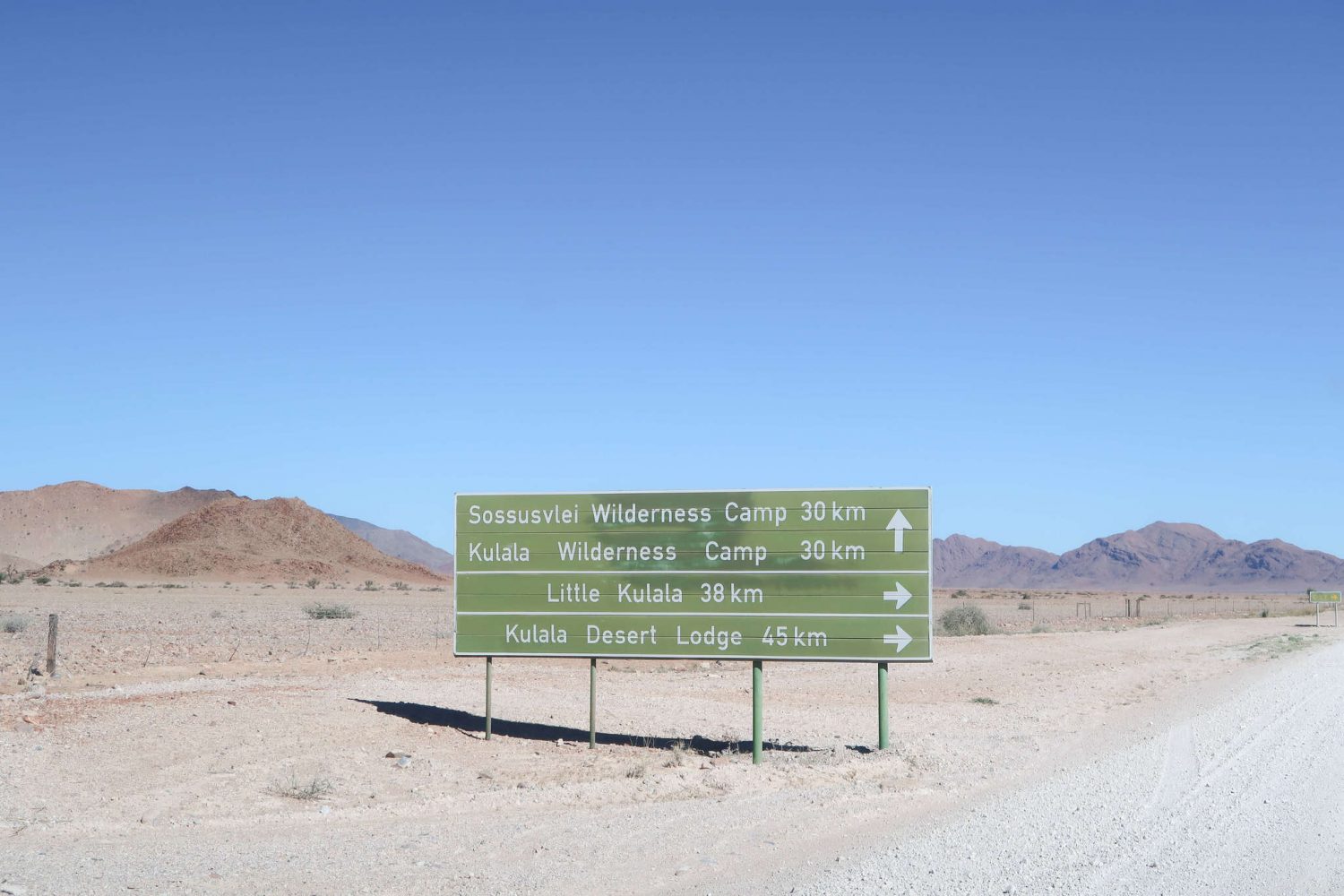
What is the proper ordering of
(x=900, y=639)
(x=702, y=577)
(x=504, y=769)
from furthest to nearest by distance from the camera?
(x=702, y=577) < (x=900, y=639) < (x=504, y=769)

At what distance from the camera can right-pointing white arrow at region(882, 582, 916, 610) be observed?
46.8 feet

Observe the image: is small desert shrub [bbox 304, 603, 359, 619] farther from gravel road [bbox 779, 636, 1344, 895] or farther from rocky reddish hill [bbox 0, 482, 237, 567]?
rocky reddish hill [bbox 0, 482, 237, 567]

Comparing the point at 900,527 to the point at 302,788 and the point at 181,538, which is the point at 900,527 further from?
the point at 181,538

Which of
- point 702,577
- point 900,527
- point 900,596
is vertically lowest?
point 900,596

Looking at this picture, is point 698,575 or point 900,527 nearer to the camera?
point 900,527

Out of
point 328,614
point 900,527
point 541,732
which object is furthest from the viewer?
point 328,614

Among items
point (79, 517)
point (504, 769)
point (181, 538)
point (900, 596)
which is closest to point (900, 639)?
point (900, 596)

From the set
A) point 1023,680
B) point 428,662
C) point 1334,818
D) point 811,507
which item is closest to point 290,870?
point 811,507

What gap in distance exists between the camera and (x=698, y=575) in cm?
1485

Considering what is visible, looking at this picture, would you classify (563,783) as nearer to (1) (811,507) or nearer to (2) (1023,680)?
(1) (811,507)

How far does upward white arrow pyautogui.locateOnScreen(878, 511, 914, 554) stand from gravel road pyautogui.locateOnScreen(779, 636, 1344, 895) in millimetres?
3070

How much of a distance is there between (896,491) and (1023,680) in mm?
14261

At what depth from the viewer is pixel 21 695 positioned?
1756 centimetres

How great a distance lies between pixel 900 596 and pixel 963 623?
38384mm
